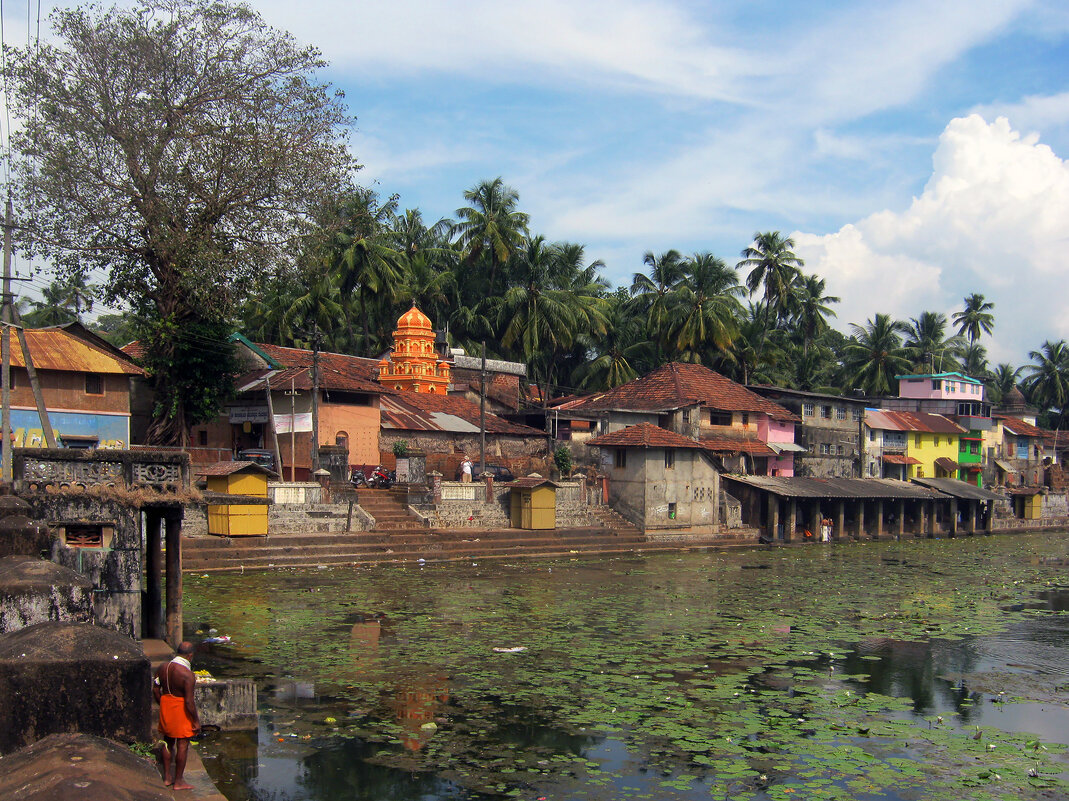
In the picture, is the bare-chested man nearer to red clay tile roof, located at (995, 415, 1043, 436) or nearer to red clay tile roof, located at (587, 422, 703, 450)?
red clay tile roof, located at (587, 422, 703, 450)

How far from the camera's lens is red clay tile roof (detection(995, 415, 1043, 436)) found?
63.9 m

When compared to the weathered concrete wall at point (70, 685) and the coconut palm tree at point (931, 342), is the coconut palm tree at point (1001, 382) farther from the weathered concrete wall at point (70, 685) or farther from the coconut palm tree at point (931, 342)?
the weathered concrete wall at point (70, 685)

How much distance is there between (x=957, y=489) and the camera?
52062 mm

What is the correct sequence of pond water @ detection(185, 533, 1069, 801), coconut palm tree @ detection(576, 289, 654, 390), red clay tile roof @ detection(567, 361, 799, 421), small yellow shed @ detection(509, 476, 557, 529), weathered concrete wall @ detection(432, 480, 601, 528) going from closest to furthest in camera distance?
1. pond water @ detection(185, 533, 1069, 801)
2. weathered concrete wall @ detection(432, 480, 601, 528)
3. small yellow shed @ detection(509, 476, 557, 529)
4. red clay tile roof @ detection(567, 361, 799, 421)
5. coconut palm tree @ detection(576, 289, 654, 390)

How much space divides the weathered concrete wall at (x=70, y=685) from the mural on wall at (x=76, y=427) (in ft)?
76.5

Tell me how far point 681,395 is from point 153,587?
30217 mm

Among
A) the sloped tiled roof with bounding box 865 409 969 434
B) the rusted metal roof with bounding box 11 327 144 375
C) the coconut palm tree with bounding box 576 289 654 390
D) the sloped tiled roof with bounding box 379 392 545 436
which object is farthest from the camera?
the coconut palm tree with bounding box 576 289 654 390

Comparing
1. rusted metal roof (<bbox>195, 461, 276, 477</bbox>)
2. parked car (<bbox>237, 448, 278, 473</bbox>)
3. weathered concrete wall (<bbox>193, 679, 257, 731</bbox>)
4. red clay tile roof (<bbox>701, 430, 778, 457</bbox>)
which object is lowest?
weathered concrete wall (<bbox>193, 679, 257, 731</bbox>)

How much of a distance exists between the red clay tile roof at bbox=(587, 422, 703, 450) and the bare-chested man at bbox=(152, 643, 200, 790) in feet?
97.5

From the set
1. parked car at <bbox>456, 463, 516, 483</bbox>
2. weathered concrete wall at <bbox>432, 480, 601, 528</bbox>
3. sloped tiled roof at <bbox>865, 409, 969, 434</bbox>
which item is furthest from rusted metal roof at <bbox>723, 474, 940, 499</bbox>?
parked car at <bbox>456, 463, 516, 483</bbox>

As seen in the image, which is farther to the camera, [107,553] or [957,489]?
[957,489]

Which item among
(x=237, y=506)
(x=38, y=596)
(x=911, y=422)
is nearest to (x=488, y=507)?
(x=237, y=506)

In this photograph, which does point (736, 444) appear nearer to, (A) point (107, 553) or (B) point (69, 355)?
(B) point (69, 355)

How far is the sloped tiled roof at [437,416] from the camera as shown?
39.2m
